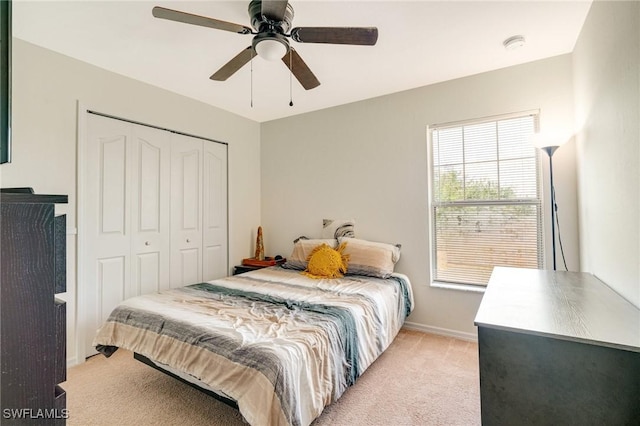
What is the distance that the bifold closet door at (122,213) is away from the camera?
271 cm

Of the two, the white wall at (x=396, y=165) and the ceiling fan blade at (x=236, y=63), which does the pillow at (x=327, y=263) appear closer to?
the white wall at (x=396, y=165)

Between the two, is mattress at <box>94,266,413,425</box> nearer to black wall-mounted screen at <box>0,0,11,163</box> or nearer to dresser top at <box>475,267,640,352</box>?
dresser top at <box>475,267,640,352</box>

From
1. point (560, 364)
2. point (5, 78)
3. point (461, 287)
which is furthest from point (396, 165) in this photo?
point (5, 78)

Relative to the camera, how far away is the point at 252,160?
442cm

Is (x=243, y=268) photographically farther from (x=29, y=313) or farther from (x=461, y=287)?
(x=29, y=313)

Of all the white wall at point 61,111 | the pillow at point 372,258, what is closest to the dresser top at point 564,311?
the pillow at point 372,258

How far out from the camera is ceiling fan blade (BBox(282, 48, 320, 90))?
Answer: 2016mm

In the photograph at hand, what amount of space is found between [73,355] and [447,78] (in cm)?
432

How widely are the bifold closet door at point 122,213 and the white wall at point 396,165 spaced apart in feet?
5.09

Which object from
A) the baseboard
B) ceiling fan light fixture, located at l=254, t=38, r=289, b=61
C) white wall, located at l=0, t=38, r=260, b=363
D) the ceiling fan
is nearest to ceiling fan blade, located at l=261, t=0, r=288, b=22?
the ceiling fan

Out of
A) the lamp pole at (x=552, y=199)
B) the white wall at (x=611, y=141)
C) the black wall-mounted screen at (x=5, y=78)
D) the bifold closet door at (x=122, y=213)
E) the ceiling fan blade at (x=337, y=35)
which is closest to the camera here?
the black wall-mounted screen at (x=5, y=78)

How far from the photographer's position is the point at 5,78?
2.03ft

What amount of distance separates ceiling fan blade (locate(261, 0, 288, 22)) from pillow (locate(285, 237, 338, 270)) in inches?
94.8

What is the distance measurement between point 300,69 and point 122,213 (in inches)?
87.1
